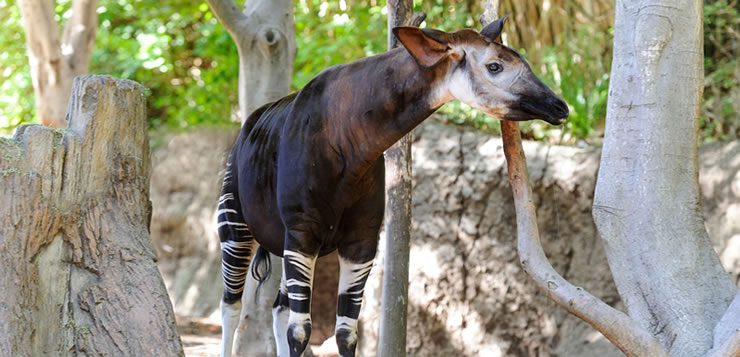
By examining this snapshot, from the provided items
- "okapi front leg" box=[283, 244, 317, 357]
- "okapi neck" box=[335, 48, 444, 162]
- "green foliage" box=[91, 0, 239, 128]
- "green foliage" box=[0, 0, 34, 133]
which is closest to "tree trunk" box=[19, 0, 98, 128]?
"green foliage" box=[91, 0, 239, 128]

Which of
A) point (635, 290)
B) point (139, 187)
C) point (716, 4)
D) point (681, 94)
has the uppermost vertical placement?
point (716, 4)

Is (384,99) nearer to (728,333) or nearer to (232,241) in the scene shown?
(232,241)

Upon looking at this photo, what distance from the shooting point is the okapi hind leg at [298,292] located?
163 inches

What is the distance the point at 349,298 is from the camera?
434cm

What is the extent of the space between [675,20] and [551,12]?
4.17 m

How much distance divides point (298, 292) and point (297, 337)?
7.8 inches

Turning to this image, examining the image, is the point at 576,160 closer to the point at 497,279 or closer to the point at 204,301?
the point at 497,279

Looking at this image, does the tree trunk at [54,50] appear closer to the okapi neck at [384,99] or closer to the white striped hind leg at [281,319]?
the white striped hind leg at [281,319]

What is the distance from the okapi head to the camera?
3.53 meters

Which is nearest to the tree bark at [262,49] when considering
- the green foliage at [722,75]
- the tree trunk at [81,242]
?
the tree trunk at [81,242]

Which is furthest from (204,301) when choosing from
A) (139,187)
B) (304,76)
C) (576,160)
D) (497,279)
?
(139,187)

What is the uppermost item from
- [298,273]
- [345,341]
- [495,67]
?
[495,67]

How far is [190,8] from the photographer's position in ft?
34.9

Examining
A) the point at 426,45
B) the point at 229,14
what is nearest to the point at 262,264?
the point at 229,14
